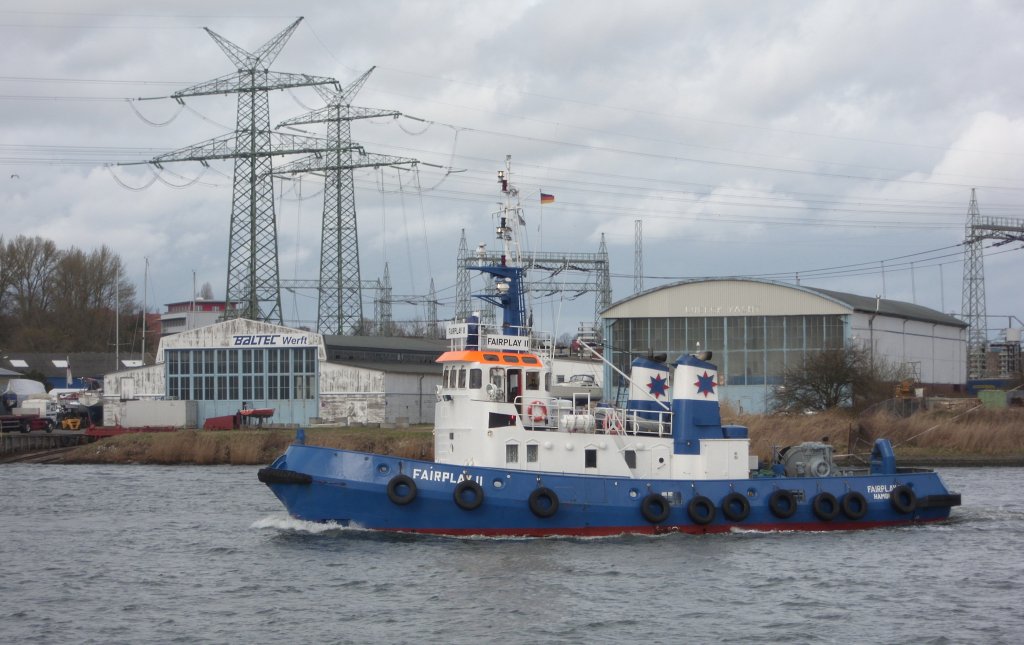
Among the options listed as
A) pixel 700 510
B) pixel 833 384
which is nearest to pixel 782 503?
pixel 700 510

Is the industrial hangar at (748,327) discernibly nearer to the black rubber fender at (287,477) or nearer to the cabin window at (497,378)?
the cabin window at (497,378)

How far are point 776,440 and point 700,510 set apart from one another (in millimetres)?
18819

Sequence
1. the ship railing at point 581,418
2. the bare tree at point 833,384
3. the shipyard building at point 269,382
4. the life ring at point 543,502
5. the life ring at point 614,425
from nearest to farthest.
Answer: the life ring at point 543,502, the ship railing at point 581,418, the life ring at point 614,425, the bare tree at point 833,384, the shipyard building at point 269,382

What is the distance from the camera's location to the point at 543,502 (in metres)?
24.7

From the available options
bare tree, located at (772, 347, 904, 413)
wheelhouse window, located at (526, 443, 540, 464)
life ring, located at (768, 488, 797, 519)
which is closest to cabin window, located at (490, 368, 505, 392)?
wheelhouse window, located at (526, 443, 540, 464)

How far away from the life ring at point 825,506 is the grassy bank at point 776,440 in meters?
15.1

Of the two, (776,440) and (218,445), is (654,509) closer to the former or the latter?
(776,440)

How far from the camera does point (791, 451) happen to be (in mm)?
28859

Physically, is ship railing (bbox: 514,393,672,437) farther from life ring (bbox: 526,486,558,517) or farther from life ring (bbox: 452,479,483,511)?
life ring (bbox: 452,479,483,511)

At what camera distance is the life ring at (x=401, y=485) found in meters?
24.4

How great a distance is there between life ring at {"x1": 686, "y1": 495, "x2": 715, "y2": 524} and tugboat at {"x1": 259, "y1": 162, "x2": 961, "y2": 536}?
25 millimetres

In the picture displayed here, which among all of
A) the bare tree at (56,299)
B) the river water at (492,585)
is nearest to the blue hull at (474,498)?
the river water at (492,585)

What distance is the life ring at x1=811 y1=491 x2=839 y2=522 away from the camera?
2691 cm

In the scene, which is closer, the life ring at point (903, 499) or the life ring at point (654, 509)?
the life ring at point (654, 509)
